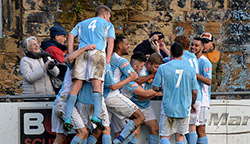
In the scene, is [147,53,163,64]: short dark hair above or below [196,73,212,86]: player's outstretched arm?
above

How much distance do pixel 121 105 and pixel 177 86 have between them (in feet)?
2.72

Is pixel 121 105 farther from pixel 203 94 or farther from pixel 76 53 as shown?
pixel 203 94

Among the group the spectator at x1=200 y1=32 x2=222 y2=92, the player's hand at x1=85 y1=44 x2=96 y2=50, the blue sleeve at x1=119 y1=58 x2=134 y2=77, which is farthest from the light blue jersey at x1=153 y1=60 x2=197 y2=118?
the spectator at x1=200 y1=32 x2=222 y2=92

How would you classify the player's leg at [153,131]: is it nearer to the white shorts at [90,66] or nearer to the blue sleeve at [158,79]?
the blue sleeve at [158,79]

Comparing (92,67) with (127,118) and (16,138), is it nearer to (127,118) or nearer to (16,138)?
(127,118)

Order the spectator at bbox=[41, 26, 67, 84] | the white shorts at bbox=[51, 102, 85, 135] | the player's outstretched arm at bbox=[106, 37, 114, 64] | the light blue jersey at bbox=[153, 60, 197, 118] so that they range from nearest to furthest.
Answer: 1. the white shorts at bbox=[51, 102, 85, 135]
2. the player's outstretched arm at bbox=[106, 37, 114, 64]
3. the light blue jersey at bbox=[153, 60, 197, 118]
4. the spectator at bbox=[41, 26, 67, 84]

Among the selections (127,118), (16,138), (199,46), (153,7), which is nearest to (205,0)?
(153,7)

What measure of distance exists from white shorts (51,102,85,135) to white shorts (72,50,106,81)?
455 millimetres

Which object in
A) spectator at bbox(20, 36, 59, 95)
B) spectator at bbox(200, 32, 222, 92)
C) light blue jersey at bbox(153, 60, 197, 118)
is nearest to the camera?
light blue jersey at bbox(153, 60, 197, 118)

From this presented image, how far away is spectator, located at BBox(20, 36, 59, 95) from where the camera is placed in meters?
8.05

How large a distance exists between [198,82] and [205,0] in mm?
3528

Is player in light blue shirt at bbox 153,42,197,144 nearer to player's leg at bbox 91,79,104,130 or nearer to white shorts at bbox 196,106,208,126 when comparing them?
white shorts at bbox 196,106,208,126

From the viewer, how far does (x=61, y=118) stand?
24.7ft

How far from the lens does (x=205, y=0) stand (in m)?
11.4
